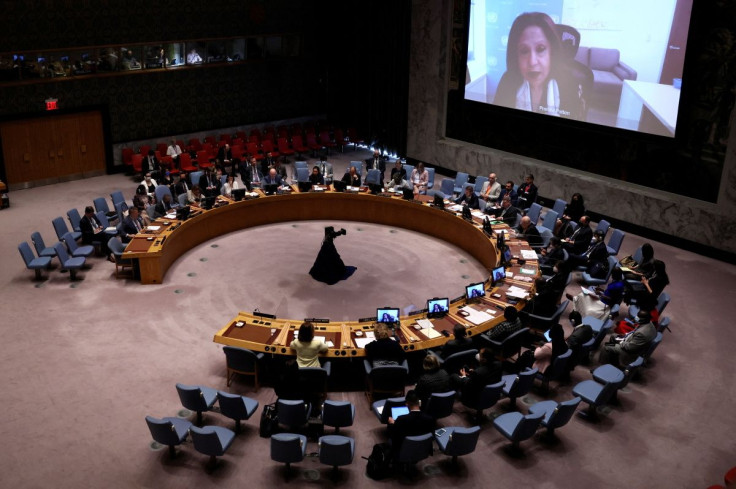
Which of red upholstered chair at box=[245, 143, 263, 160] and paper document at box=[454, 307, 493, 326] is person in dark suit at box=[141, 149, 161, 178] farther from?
paper document at box=[454, 307, 493, 326]

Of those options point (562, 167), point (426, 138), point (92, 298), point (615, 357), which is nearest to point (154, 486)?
point (92, 298)

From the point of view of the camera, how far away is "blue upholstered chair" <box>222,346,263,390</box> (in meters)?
9.02

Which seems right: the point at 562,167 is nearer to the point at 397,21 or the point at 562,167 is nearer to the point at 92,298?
the point at 397,21

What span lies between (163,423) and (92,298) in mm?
5272

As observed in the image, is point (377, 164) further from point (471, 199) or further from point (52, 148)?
point (52, 148)

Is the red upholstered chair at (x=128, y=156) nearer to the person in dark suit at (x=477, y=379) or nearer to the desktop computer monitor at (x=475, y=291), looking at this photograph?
the desktop computer monitor at (x=475, y=291)

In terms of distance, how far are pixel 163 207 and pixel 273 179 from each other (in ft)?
8.98

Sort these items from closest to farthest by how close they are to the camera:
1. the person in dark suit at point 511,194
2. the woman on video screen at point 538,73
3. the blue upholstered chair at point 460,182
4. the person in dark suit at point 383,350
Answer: the person in dark suit at point 383,350 < the person in dark suit at point 511,194 < the woman on video screen at point 538,73 < the blue upholstered chair at point 460,182

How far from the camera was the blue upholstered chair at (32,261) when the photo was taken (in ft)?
40.5

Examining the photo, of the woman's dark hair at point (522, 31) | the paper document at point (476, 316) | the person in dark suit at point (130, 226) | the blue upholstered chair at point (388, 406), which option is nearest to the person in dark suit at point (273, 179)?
the person in dark suit at point (130, 226)

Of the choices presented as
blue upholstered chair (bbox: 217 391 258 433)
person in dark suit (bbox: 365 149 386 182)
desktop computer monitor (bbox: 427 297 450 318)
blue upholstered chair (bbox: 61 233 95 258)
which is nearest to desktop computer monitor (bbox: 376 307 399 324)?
desktop computer monitor (bbox: 427 297 450 318)

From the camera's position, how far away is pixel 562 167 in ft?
55.4

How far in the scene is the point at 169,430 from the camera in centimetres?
754

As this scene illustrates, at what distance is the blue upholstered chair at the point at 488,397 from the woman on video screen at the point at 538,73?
9.64 meters
